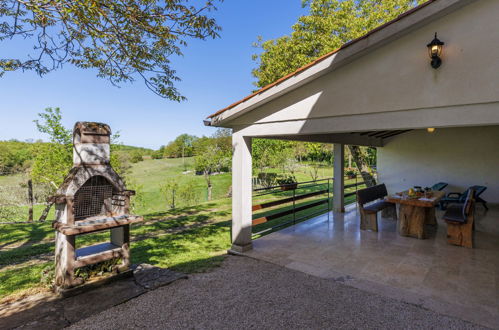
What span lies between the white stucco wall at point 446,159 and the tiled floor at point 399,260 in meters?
4.12

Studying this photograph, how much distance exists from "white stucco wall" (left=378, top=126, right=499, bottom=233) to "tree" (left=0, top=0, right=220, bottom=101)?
904 cm

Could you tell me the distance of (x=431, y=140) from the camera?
9.57 m

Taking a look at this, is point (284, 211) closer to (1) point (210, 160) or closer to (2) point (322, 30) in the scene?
(2) point (322, 30)

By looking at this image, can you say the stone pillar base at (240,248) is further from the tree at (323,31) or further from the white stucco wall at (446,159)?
the white stucco wall at (446,159)

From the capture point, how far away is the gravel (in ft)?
8.63

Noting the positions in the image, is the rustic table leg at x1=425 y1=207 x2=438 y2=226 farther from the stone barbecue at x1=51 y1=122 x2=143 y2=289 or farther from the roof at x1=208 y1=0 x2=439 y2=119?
the stone barbecue at x1=51 y1=122 x2=143 y2=289

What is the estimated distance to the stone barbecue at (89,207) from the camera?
3117mm

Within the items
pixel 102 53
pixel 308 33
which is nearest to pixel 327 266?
pixel 102 53

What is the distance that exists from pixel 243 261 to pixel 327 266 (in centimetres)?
136

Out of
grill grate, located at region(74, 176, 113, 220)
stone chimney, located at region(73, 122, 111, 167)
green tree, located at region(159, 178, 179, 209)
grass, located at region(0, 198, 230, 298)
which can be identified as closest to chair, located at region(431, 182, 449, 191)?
grass, located at region(0, 198, 230, 298)

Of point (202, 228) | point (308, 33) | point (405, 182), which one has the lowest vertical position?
point (202, 228)

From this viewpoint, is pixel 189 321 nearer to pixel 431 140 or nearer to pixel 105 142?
pixel 105 142

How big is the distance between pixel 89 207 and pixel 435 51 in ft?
15.7

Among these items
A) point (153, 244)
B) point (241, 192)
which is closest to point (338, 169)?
point (241, 192)
